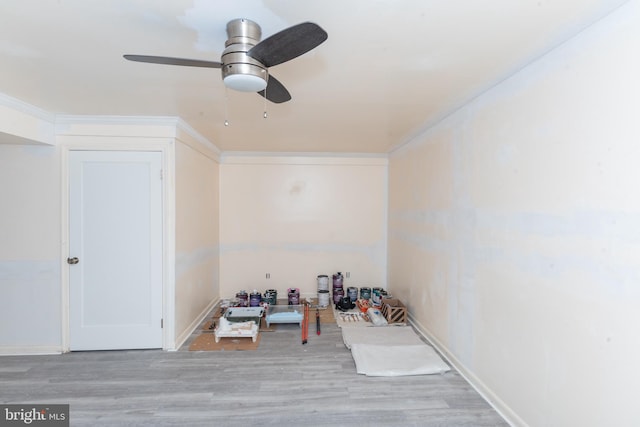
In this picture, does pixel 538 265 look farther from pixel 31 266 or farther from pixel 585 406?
pixel 31 266

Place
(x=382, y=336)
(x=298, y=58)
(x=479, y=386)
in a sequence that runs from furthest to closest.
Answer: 1. (x=382, y=336)
2. (x=479, y=386)
3. (x=298, y=58)

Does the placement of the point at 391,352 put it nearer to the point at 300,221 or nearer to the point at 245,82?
the point at 300,221

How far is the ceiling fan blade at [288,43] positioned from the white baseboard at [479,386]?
8.36 feet

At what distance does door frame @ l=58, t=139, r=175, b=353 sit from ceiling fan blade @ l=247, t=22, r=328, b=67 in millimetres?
2138

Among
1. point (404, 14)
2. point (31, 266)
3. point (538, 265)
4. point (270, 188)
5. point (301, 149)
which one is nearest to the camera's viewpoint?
point (404, 14)

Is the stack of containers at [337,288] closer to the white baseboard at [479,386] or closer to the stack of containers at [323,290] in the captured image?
the stack of containers at [323,290]

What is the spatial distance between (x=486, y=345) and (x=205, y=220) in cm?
357

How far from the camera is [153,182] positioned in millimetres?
3047

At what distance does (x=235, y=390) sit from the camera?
7.87 feet

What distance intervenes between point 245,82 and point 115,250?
2598 millimetres

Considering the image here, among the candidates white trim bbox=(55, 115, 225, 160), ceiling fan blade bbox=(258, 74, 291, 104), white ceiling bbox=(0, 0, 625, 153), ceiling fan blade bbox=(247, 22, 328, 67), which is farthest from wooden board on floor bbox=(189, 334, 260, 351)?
ceiling fan blade bbox=(247, 22, 328, 67)

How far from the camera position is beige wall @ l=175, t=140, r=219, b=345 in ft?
10.6

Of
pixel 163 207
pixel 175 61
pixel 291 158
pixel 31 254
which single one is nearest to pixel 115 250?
pixel 163 207

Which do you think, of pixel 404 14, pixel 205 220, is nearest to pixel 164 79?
pixel 404 14
